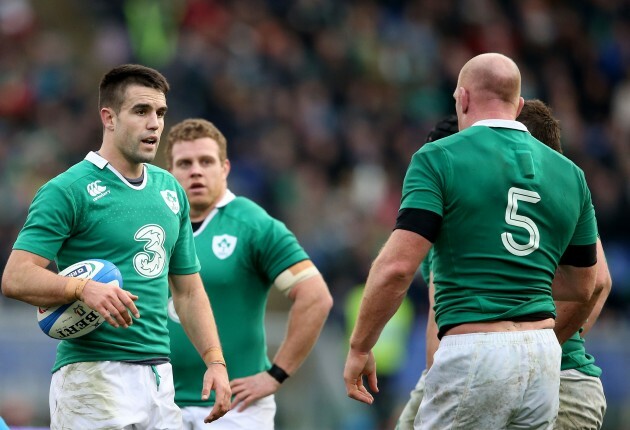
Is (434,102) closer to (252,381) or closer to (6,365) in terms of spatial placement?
(6,365)

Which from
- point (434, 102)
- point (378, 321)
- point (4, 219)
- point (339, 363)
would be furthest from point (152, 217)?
point (434, 102)

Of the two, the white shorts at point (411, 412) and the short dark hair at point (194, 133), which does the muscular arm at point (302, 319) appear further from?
the short dark hair at point (194, 133)

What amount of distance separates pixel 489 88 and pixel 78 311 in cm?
223

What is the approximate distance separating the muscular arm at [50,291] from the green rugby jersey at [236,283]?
1.77 metres

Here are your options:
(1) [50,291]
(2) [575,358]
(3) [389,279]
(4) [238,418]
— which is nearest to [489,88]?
(3) [389,279]

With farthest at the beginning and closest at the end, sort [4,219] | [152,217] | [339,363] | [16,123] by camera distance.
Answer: [16,123] → [4,219] → [339,363] → [152,217]

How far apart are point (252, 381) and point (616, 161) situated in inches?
423

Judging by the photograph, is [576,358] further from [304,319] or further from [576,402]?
[304,319]

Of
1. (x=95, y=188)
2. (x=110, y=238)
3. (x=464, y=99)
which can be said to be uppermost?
(x=464, y=99)

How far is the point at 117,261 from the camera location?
5730 mm

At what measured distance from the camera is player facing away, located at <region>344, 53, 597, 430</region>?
535 cm

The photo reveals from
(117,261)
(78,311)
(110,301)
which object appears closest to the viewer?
(110,301)

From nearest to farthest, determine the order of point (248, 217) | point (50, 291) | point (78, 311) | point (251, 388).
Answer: point (50, 291) → point (78, 311) → point (251, 388) → point (248, 217)

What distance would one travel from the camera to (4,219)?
16.1 meters
